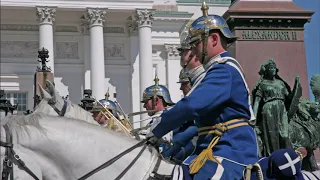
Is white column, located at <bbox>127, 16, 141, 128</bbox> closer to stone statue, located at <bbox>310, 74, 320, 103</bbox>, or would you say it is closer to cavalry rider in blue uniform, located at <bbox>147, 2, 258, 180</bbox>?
stone statue, located at <bbox>310, 74, 320, 103</bbox>

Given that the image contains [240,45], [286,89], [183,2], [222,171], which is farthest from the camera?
[183,2]

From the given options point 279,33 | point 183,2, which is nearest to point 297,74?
point 279,33

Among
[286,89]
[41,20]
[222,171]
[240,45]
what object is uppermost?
[41,20]

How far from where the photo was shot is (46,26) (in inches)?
1784

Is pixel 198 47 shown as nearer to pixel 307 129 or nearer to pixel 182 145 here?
pixel 182 145

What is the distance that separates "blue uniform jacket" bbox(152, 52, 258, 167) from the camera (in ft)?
15.1

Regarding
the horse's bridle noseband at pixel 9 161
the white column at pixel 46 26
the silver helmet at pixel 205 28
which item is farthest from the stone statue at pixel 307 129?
the white column at pixel 46 26

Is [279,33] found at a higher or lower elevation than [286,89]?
higher

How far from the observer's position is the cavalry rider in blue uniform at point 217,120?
15.0 feet

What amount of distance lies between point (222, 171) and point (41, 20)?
42.2 metres

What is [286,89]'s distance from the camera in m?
8.81

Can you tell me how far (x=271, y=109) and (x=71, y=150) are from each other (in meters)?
4.39

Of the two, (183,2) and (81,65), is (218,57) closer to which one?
(81,65)

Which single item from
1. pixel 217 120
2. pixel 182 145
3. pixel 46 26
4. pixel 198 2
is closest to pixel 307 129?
pixel 182 145
